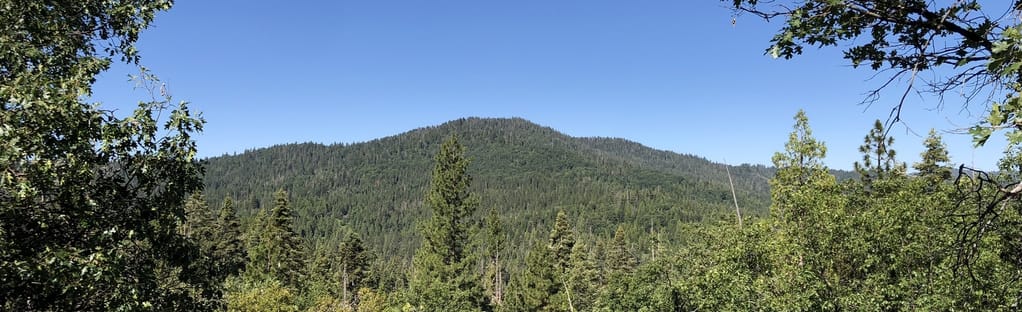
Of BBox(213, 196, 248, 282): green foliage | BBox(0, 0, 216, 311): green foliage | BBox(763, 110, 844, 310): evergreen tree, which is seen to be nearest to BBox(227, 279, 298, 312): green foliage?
BBox(0, 0, 216, 311): green foliage

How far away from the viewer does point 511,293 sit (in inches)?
1635

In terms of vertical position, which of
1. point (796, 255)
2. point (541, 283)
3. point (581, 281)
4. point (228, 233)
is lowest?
point (581, 281)

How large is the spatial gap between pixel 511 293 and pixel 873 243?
1247 inches

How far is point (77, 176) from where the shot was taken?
5.66 meters

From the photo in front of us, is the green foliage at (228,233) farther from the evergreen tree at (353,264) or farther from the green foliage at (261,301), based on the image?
the green foliage at (261,301)

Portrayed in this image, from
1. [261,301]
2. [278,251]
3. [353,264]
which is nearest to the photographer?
[261,301]

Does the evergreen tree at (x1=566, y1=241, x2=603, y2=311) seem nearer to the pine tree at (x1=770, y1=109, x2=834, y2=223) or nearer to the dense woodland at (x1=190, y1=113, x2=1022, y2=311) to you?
the dense woodland at (x1=190, y1=113, x2=1022, y2=311)

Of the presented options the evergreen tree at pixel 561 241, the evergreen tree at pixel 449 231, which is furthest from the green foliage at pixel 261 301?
the evergreen tree at pixel 561 241

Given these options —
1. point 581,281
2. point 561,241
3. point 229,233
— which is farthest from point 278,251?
point 581,281

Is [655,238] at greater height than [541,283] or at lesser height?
greater

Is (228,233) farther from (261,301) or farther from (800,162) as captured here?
(800,162)

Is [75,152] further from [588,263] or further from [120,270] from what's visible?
[588,263]

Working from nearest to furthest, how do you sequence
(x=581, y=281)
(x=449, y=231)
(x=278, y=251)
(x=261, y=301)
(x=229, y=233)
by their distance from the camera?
(x=261, y=301), (x=449, y=231), (x=278, y=251), (x=229, y=233), (x=581, y=281)

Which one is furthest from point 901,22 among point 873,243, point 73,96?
point 873,243
